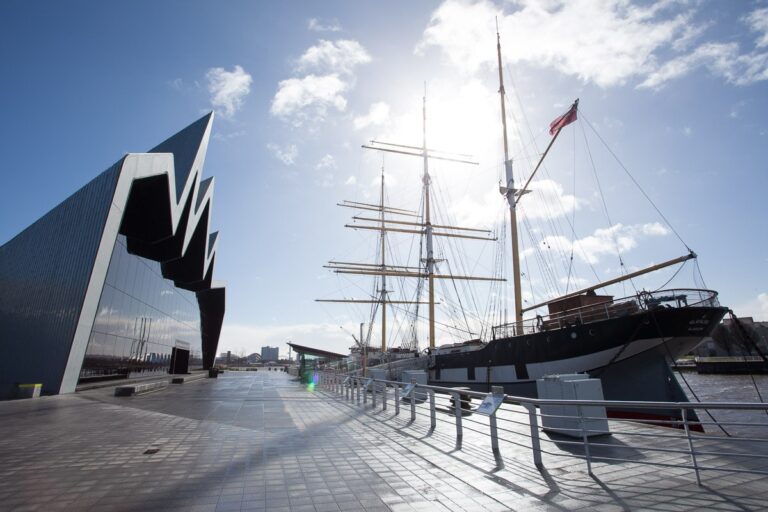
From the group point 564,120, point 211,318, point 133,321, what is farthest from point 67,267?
point 211,318

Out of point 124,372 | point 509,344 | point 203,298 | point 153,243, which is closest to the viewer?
point 509,344

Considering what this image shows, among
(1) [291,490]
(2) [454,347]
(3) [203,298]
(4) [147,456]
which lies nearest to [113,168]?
(4) [147,456]

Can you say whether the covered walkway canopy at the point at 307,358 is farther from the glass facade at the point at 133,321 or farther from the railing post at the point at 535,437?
the railing post at the point at 535,437

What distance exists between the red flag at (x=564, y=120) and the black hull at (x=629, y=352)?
1337 cm

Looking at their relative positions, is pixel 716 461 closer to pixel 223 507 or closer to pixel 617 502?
pixel 617 502

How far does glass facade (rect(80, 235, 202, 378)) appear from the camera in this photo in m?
19.9

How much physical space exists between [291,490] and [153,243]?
26.1m

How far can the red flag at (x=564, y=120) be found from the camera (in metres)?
24.0

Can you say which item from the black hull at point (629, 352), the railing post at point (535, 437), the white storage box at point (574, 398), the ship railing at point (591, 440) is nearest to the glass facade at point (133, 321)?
the ship railing at point (591, 440)

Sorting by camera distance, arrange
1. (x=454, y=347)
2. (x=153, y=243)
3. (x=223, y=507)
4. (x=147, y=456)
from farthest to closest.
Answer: (x=454, y=347), (x=153, y=243), (x=147, y=456), (x=223, y=507)

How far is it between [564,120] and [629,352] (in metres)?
14.8

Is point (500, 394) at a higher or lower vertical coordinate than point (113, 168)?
lower

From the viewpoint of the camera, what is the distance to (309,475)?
5613 millimetres

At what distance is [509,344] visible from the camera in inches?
861
